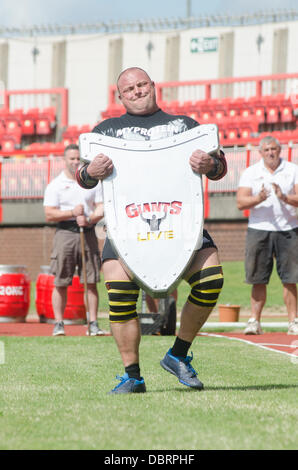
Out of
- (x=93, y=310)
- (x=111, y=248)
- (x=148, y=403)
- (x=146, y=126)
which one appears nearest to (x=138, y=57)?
(x=93, y=310)

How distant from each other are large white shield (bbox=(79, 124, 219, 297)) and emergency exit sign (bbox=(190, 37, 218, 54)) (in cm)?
3637

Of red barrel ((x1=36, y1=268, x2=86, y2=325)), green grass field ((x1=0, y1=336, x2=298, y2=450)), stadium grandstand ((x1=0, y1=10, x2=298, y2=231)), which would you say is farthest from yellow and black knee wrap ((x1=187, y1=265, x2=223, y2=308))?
stadium grandstand ((x1=0, y1=10, x2=298, y2=231))

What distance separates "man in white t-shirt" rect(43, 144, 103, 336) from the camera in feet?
31.0

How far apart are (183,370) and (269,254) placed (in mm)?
4883

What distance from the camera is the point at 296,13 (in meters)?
39.9

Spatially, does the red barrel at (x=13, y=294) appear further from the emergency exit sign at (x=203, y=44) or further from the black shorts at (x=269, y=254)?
the emergency exit sign at (x=203, y=44)

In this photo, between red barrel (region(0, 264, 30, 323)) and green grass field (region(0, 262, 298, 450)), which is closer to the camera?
green grass field (region(0, 262, 298, 450))

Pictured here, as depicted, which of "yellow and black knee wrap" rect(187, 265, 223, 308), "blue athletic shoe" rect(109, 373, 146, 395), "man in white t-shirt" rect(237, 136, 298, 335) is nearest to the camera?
"blue athletic shoe" rect(109, 373, 146, 395)

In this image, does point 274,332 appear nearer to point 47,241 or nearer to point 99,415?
point 99,415

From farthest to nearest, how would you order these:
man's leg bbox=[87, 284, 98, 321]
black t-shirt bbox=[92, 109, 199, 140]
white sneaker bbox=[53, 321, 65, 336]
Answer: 1. man's leg bbox=[87, 284, 98, 321]
2. white sneaker bbox=[53, 321, 65, 336]
3. black t-shirt bbox=[92, 109, 199, 140]

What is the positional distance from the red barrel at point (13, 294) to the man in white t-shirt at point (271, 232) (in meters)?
4.14

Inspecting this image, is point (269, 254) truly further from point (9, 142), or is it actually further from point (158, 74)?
point (158, 74)

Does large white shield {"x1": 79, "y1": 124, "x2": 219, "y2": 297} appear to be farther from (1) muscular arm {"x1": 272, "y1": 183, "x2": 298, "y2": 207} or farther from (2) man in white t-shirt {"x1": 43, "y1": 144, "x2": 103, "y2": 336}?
(2) man in white t-shirt {"x1": 43, "y1": 144, "x2": 103, "y2": 336}

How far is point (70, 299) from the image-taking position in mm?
11711
